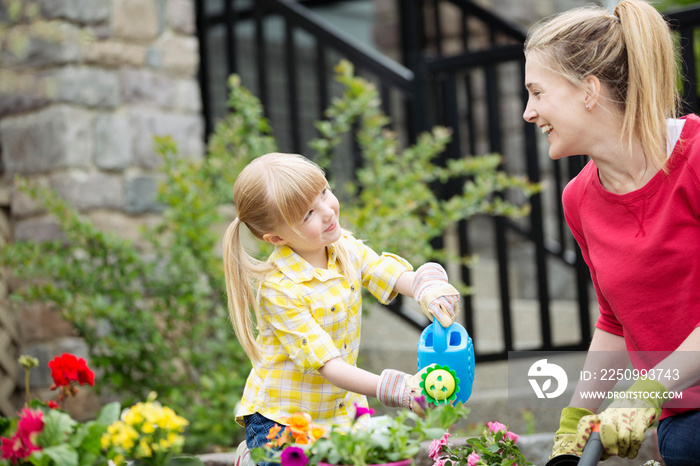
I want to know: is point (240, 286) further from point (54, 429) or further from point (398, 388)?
point (54, 429)

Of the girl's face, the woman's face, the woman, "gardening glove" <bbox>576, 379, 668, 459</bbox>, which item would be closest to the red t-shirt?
the woman

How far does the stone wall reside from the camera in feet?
10.9

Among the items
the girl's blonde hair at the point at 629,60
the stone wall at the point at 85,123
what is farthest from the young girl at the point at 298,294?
the stone wall at the point at 85,123

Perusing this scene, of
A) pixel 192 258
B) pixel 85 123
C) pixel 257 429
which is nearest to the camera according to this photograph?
pixel 257 429

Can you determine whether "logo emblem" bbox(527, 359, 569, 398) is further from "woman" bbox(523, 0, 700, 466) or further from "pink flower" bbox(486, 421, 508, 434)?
"pink flower" bbox(486, 421, 508, 434)

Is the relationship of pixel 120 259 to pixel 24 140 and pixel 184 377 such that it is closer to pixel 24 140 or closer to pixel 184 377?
pixel 184 377

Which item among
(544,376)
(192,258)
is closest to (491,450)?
(544,376)

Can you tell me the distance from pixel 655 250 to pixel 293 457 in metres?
0.92

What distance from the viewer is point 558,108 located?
68.5 inches

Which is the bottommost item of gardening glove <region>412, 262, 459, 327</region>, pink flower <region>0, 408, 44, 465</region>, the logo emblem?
the logo emblem

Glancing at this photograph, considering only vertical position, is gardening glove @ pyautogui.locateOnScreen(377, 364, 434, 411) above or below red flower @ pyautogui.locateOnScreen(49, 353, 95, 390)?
below

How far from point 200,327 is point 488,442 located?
5.40 ft

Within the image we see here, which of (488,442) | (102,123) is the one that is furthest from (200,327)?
(488,442)

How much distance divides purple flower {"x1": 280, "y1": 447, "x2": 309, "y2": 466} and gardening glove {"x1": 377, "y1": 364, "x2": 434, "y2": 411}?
30 centimetres
